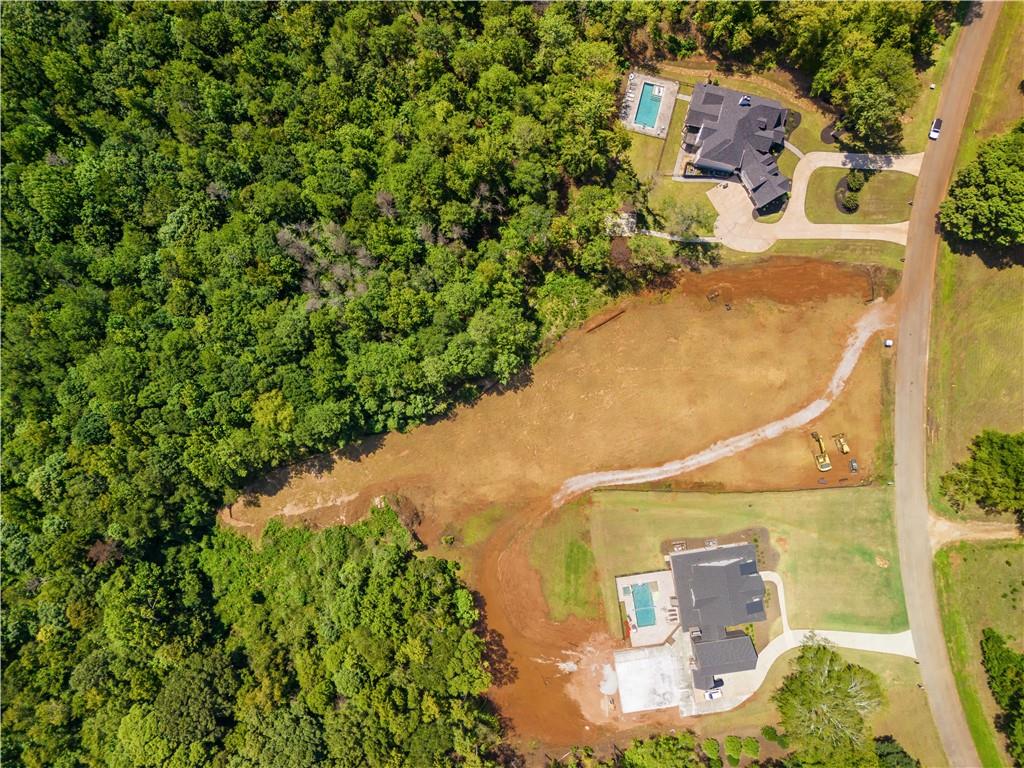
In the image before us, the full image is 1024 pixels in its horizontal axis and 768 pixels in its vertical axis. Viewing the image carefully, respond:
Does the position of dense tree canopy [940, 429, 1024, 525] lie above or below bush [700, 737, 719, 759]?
above

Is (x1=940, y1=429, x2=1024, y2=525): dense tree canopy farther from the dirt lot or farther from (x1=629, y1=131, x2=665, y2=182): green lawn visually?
(x1=629, y1=131, x2=665, y2=182): green lawn

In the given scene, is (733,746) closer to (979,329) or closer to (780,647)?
(780,647)

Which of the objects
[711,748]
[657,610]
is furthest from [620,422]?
[711,748]

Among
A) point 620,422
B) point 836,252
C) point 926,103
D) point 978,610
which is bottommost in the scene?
point 978,610

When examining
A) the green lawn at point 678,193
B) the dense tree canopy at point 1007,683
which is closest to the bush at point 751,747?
the dense tree canopy at point 1007,683

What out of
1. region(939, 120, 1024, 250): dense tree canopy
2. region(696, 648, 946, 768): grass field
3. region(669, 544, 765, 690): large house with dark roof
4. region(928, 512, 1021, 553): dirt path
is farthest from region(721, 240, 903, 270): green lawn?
region(696, 648, 946, 768): grass field

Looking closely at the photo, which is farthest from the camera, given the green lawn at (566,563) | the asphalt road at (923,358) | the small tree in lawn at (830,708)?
the green lawn at (566,563)

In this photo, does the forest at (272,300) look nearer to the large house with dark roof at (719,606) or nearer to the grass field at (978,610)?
the large house with dark roof at (719,606)
